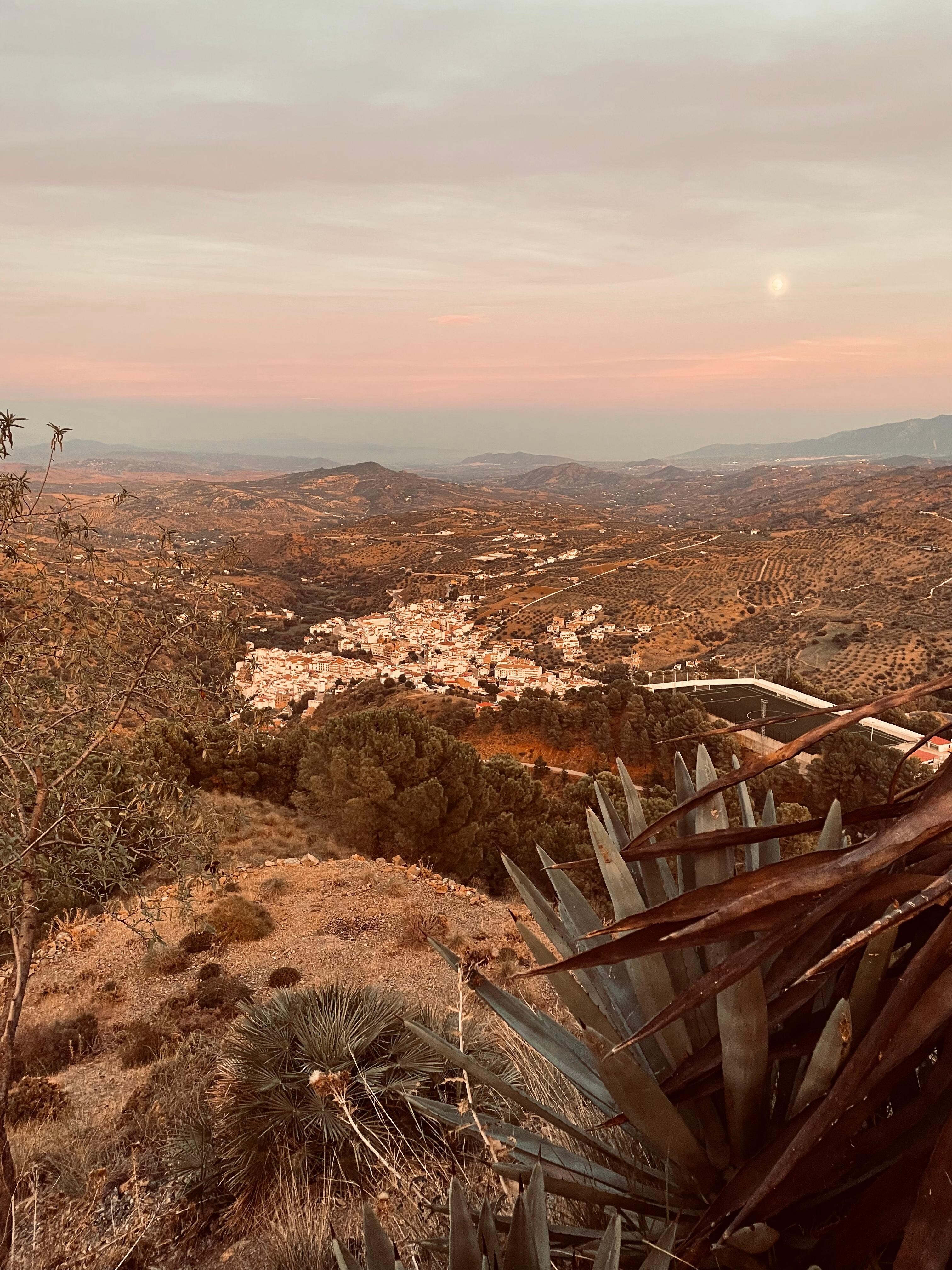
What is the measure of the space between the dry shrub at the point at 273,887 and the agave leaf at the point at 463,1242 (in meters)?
10.5

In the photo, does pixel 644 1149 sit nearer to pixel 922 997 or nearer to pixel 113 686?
pixel 922 997

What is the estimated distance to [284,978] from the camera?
863 centimetres

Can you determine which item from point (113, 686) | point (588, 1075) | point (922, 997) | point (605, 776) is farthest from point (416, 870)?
point (922, 997)

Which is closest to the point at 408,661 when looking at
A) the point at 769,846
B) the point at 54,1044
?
the point at 54,1044

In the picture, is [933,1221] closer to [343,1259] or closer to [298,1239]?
[343,1259]

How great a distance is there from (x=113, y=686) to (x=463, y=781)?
8.96m

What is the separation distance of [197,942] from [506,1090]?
9.21 meters

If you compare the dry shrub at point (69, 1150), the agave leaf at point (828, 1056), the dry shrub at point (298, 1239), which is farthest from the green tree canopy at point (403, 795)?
the agave leaf at point (828, 1056)

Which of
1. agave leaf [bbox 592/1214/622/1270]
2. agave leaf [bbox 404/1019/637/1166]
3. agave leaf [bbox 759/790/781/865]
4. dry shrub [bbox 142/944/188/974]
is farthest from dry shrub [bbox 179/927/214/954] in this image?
agave leaf [bbox 592/1214/622/1270]

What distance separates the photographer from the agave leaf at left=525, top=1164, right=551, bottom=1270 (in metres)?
1.29

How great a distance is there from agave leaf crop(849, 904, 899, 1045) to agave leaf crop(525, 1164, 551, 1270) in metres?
0.64

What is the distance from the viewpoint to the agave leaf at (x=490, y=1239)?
1.32m

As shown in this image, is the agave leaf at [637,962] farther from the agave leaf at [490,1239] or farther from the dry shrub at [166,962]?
the dry shrub at [166,962]

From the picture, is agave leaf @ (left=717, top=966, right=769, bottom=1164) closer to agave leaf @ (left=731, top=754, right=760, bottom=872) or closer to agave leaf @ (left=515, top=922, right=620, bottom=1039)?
agave leaf @ (left=515, top=922, right=620, bottom=1039)
